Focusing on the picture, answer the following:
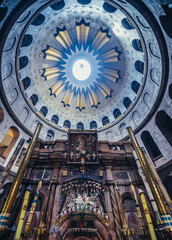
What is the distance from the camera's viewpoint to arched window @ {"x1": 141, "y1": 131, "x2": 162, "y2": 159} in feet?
49.0

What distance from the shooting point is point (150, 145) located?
15922 mm

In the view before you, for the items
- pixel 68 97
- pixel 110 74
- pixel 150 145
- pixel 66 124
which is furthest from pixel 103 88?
pixel 150 145

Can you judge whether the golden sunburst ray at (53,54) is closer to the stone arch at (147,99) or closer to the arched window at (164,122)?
the stone arch at (147,99)

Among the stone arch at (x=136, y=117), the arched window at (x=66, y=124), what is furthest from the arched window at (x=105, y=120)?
the arched window at (x=66, y=124)

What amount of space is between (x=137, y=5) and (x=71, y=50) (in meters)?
14.9

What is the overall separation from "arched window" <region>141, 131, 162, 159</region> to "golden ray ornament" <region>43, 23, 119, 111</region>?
10727 millimetres

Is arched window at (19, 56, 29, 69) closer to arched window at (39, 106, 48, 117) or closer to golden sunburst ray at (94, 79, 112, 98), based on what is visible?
arched window at (39, 106, 48, 117)

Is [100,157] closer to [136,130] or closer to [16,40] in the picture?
[136,130]

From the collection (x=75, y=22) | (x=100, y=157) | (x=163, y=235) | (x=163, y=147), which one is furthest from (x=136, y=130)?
(x=75, y=22)

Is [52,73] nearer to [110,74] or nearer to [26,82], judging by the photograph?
[26,82]

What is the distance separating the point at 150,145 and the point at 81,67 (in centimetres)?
2086

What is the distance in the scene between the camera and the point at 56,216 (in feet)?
20.1

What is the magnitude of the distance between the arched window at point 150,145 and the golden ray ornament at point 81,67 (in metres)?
10.7

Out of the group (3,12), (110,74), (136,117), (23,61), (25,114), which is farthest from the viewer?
(110,74)
